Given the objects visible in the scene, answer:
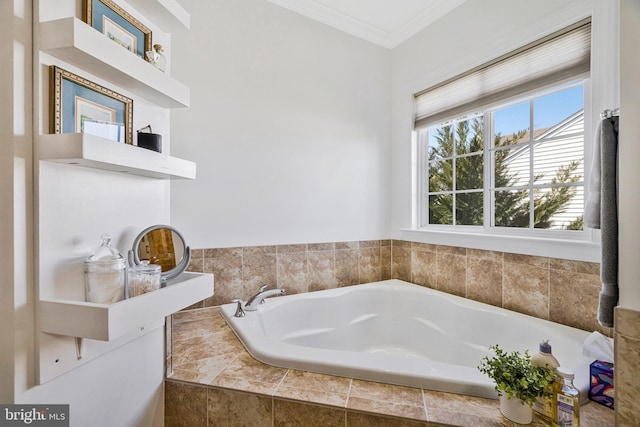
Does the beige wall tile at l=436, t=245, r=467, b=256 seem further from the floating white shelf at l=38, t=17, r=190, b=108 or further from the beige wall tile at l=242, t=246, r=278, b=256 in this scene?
the floating white shelf at l=38, t=17, r=190, b=108

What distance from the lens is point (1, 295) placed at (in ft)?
2.45

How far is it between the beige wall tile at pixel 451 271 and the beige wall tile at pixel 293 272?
102cm

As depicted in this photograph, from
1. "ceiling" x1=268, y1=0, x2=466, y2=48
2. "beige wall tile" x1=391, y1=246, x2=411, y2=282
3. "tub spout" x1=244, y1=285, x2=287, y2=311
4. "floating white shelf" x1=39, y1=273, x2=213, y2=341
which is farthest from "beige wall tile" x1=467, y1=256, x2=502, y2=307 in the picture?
"floating white shelf" x1=39, y1=273, x2=213, y2=341

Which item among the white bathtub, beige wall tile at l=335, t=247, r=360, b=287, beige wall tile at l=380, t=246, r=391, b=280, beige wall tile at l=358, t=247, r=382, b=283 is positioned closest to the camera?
the white bathtub

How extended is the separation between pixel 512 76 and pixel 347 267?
173 centimetres

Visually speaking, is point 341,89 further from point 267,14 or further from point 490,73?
point 490,73

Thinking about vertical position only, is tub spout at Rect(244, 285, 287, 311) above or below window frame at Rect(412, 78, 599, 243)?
below

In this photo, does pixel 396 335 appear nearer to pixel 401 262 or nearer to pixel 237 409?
pixel 401 262

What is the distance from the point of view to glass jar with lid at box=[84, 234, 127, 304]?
2.80 ft

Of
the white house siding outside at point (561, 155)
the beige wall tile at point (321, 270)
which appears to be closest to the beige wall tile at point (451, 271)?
the white house siding outside at point (561, 155)

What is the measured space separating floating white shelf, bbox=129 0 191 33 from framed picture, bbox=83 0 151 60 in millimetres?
57

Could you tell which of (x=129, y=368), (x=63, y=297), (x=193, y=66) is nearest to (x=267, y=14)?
(x=193, y=66)

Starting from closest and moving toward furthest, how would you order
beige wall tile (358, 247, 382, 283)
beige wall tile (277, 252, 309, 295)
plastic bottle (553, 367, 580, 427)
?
plastic bottle (553, 367, 580, 427) < beige wall tile (277, 252, 309, 295) < beige wall tile (358, 247, 382, 283)

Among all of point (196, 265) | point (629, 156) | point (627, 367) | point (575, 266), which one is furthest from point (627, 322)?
point (196, 265)
